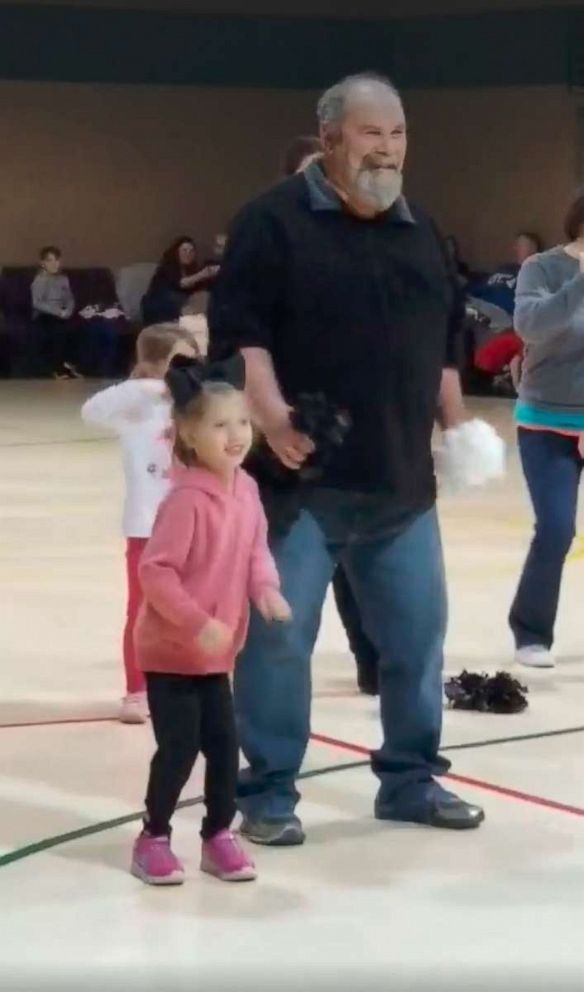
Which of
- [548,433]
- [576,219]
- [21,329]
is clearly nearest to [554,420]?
[548,433]

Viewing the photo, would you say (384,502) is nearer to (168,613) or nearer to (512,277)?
(168,613)

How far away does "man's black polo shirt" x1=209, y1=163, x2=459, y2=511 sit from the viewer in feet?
15.4

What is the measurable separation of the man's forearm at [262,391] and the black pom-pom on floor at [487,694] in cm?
195

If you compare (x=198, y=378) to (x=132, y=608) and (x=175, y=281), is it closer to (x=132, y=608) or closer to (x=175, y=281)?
(x=132, y=608)

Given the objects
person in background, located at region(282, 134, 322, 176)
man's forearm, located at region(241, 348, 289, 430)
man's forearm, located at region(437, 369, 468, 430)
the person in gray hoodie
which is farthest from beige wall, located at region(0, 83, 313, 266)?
man's forearm, located at region(241, 348, 289, 430)

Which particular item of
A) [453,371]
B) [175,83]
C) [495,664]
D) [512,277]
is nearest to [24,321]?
[175,83]

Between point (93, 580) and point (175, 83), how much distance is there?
50.6ft

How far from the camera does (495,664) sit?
710 centimetres

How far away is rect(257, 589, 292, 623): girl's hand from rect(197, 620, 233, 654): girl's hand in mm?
102

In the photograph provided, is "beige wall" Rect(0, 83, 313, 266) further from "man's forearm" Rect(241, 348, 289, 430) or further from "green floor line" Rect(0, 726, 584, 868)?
"man's forearm" Rect(241, 348, 289, 430)

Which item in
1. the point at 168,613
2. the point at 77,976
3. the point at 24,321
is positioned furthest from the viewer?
the point at 24,321

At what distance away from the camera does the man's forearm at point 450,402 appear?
16.6 ft

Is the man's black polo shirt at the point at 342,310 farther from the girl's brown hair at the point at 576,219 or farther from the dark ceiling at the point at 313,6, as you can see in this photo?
the dark ceiling at the point at 313,6

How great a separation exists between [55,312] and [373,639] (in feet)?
55.5
